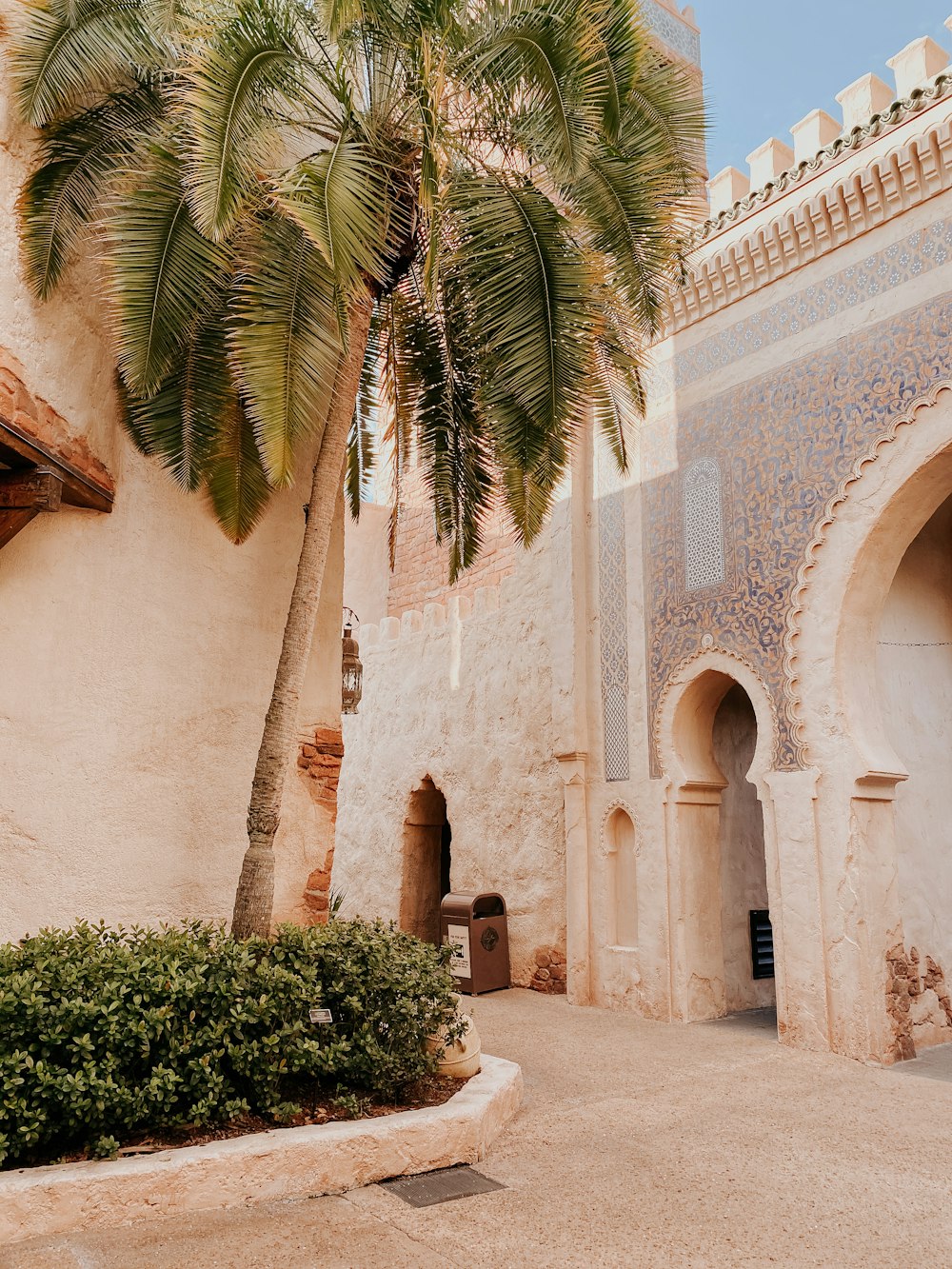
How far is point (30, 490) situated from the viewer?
4879mm

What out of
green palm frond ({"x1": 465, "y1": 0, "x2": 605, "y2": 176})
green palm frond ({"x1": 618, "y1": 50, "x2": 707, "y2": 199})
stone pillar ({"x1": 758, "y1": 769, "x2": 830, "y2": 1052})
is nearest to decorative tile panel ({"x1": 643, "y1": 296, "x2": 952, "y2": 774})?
stone pillar ({"x1": 758, "y1": 769, "x2": 830, "y2": 1052})

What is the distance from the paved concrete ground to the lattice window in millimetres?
4155

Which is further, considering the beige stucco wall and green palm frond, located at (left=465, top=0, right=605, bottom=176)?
the beige stucco wall

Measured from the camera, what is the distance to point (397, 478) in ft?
23.5

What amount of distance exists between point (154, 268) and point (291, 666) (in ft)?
7.65

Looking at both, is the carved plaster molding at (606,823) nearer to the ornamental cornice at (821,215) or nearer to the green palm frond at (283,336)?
the ornamental cornice at (821,215)

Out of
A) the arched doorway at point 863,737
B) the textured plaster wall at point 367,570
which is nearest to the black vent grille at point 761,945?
the arched doorway at point 863,737

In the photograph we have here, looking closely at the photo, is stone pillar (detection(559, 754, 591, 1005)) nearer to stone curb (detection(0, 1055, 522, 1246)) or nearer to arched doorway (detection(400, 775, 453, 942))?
arched doorway (detection(400, 775, 453, 942))

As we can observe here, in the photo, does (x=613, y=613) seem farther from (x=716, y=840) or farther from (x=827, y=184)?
(x=827, y=184)

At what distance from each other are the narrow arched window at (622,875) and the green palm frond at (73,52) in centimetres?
720

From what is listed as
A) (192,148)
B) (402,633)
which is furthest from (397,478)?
(402,633)

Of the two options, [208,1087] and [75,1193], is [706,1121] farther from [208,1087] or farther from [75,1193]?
[75,1193]

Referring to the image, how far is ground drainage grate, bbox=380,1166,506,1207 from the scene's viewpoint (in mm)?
4090

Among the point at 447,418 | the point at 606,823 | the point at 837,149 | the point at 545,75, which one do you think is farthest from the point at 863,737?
the point at 545,75
